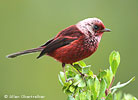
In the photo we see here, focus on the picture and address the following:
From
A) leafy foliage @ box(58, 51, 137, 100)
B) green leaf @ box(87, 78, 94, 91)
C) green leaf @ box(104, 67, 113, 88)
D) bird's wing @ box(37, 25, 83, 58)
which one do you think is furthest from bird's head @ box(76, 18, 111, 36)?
green leaf @ box(87, 78, 94, 91)

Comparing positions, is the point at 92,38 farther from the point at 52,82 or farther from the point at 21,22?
the point at 21,22

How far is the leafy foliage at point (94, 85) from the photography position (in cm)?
228

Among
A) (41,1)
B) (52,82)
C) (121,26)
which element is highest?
(41,1)

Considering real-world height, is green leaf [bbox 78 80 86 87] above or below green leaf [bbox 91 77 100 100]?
below

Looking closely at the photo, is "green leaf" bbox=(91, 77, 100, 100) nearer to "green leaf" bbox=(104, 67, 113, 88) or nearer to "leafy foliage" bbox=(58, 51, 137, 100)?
"leafy foliage" bbox=(58, 51, 137, 100)

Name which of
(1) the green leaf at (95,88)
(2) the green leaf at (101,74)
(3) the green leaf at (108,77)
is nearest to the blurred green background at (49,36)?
(3) the green leaf at (108,77)

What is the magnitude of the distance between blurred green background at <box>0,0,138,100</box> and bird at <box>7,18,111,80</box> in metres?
2.23

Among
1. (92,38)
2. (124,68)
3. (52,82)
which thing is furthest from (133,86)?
(92,38)

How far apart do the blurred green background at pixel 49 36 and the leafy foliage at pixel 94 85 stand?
3507 millimetres

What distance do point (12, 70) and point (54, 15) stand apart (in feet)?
6.52

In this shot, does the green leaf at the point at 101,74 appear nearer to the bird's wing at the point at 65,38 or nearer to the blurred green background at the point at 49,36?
the bird's wing at the point at 65,38

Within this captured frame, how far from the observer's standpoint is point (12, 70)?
7.04 m

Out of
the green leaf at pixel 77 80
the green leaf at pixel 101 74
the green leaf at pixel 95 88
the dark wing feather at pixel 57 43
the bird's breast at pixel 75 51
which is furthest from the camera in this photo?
the dark wing feather at pixel 57 43

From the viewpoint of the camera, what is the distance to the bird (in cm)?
383
